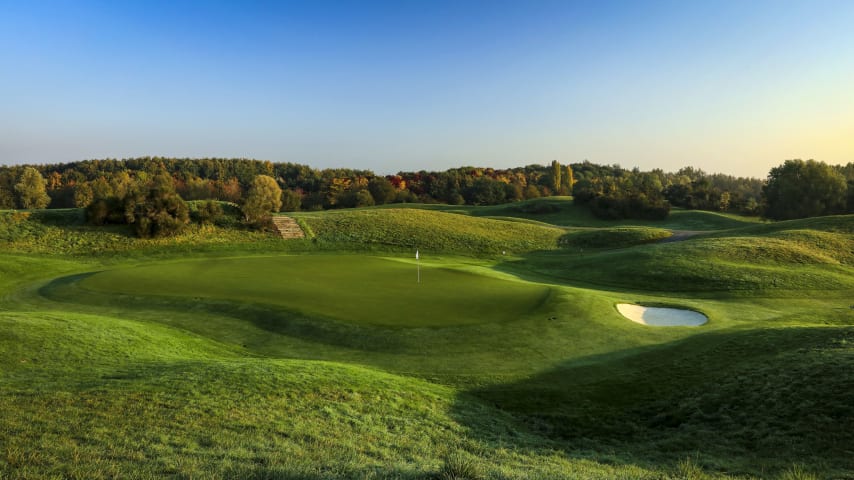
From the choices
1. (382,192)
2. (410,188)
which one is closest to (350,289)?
(382,192)

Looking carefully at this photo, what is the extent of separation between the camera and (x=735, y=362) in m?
12.9

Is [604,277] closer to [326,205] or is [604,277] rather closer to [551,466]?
[551,466]

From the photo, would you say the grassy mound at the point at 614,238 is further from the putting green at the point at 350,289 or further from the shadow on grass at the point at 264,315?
the shadow on grass at the point at 264,315

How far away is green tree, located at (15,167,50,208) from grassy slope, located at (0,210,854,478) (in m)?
82.0

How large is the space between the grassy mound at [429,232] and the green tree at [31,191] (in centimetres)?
6358

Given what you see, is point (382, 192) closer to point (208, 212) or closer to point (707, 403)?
point (208, 212)

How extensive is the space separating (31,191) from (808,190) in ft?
415

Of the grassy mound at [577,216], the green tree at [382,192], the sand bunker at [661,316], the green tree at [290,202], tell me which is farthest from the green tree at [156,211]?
the green tree at [382,192]

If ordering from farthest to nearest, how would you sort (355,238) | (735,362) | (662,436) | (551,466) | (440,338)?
(355,238) < (440,338) < (735,362) < (662,436) < (551,466)

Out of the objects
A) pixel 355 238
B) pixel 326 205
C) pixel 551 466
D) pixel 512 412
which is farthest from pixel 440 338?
pixel 326 205

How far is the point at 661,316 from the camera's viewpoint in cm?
2081

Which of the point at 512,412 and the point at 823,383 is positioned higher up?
the point at 823,383

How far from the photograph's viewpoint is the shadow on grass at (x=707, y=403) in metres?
8.23

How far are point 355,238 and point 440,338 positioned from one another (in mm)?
31597
